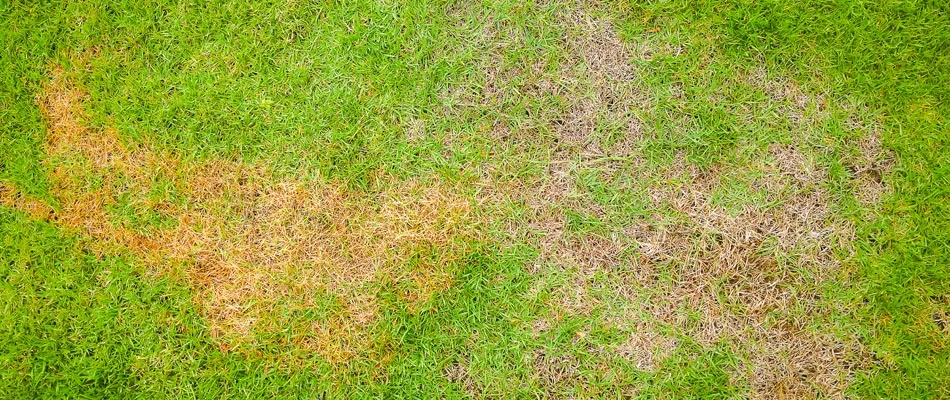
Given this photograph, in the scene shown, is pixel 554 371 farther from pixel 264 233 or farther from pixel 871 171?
pixel 871 171

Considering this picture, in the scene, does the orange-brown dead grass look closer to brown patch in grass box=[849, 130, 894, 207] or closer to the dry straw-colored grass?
the dry straw-colored grass

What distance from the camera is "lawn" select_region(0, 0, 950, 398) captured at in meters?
2.46

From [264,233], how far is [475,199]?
105 cm

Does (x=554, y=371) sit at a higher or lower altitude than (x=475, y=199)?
lower

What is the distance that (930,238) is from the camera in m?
2.49

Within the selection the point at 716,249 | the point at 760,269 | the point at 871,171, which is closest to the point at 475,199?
the point at 716,249

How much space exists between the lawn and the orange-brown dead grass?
0.01 meters

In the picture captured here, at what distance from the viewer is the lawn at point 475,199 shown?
96.9 inches

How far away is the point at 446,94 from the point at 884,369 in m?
2.45

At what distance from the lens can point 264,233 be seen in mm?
2561

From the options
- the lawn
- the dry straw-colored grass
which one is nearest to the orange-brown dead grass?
the lawn

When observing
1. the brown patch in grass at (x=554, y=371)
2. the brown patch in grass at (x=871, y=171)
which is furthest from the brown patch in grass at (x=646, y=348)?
the brown patch in grass at (x=871, y=171)

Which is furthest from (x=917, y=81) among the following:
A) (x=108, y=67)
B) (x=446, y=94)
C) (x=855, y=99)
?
(x=108, y=67)

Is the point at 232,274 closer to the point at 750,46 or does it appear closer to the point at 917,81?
the point at 750,46
